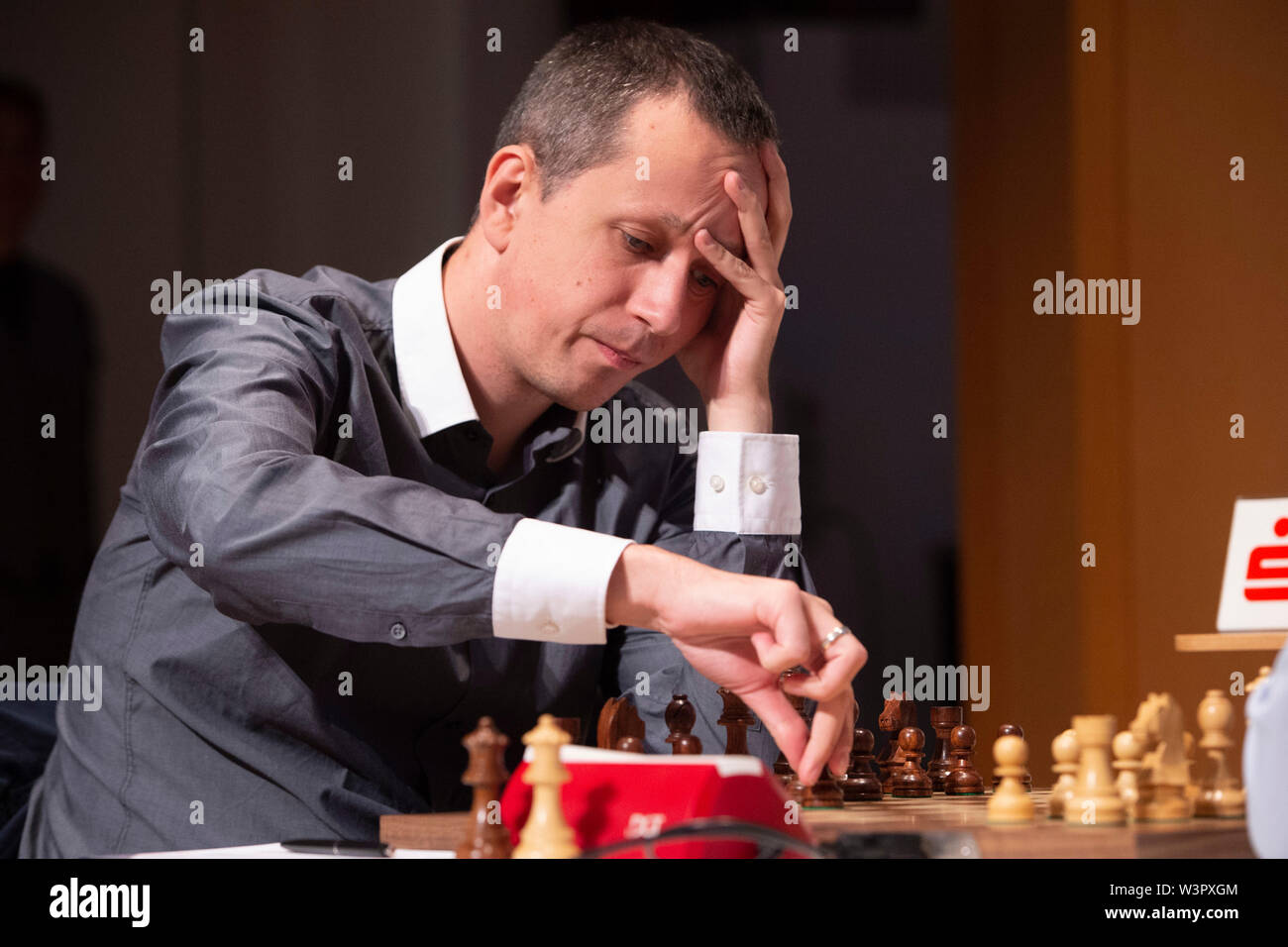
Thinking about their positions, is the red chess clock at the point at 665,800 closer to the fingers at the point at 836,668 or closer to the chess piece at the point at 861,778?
the fingers at the point at 836,668

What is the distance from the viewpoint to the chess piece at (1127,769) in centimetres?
107

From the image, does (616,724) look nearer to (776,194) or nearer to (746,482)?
(746,482)

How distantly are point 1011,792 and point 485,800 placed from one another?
457 mm

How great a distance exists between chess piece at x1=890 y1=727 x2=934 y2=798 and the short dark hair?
75cm

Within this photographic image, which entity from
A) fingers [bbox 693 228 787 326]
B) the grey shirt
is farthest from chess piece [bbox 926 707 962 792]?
fingers [bbox 693 228 787 326]

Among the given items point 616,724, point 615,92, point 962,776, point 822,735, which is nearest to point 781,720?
point 822,735

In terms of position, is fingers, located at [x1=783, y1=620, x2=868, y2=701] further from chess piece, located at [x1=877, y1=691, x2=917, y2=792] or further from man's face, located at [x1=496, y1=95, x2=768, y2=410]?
man's face, located at [x1=496, y1=95, x2=768, y2=410]

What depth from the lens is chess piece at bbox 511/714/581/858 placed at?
0.86 m

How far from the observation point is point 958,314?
3.14 m
